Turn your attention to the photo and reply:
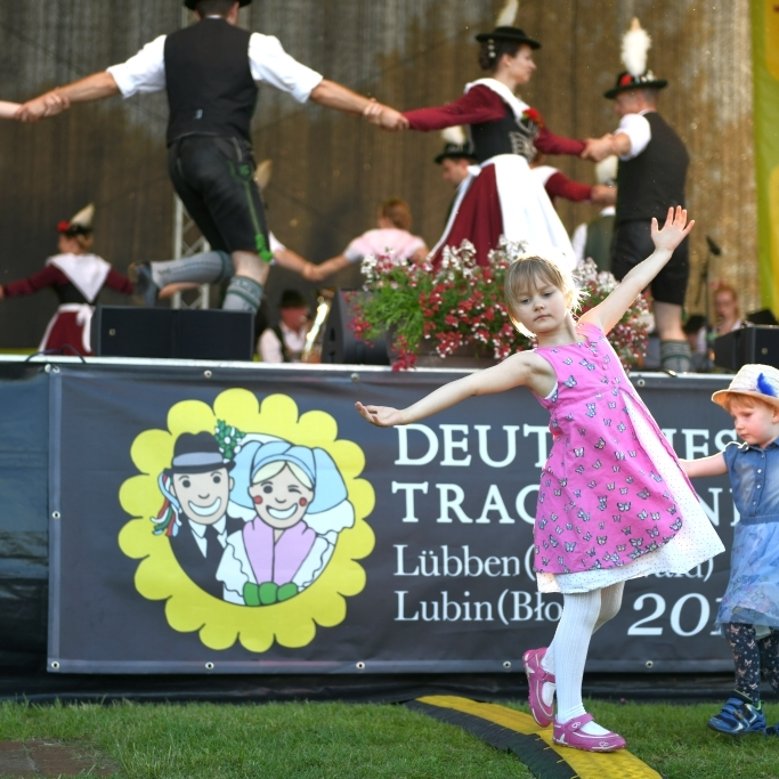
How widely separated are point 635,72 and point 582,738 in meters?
4.70

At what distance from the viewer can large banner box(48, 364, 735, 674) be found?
5199 mm

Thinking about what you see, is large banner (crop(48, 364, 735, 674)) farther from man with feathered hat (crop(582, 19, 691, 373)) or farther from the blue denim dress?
man with feathered hat (crop(582, 19, 691, 373))

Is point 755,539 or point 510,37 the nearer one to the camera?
point 755,539

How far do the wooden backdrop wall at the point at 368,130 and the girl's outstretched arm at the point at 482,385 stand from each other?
26.5 ft

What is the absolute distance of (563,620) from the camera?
4074 mm

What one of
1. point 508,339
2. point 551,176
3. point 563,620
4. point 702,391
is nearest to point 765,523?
point 563,620

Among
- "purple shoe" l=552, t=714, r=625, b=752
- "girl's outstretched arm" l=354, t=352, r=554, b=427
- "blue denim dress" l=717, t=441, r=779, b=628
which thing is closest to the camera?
"girl's outstretched arm" l=354, t=352, r=554, b=427

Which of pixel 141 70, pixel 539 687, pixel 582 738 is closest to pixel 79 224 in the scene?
pixel 141 70

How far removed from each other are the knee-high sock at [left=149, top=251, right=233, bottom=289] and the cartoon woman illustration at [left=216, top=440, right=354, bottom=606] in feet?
5.00

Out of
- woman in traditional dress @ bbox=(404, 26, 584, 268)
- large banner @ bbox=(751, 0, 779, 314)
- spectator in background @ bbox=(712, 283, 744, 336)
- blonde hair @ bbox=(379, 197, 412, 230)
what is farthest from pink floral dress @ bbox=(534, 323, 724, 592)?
spectator in background @ bbox=(712, 283, 744, 336)

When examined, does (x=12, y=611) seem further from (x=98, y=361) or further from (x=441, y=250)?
(x=441, y=250)

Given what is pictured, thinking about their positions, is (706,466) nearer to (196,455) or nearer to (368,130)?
(196,455)

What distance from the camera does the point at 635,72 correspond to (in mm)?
7672

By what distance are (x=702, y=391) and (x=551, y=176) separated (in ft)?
10.9
